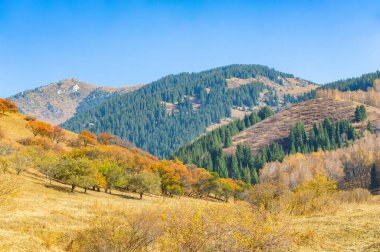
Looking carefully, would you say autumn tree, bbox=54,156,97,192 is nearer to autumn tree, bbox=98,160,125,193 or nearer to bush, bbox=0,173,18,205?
autumn tree, bbox=98,160,125,193

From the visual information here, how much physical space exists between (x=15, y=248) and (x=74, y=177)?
45820mm

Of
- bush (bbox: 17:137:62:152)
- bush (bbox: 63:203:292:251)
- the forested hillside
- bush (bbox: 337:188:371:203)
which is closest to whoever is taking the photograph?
bush (bbox: 63:203:292:251)

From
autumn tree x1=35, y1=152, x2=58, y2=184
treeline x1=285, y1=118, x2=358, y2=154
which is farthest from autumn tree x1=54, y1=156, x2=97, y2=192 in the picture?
treeline x1=285, y1=118, x2=358, y2=154

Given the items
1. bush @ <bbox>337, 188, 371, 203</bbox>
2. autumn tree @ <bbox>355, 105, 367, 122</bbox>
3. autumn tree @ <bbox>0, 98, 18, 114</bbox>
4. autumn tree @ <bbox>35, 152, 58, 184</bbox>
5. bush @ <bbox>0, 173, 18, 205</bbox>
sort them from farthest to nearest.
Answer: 1. autumn tree @ <bbox>355, 105, 367, 122</bbox>
2. autumn tree @ <bbox>0, 98, 18, 114</bbox>
3. autumn tree @ <bbox>35, 152, 58, 184</bbox>
4. bush @ <bbox>337, 188, 371, 203</bbox>
5. bush @ <bbox>0, 173, 18, 205</bbox>

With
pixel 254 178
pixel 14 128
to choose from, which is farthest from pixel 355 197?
pixel 254 178

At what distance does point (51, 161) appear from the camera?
66.8 metres

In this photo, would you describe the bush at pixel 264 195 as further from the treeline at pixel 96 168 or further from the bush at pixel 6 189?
the treeline at pixel 96 168

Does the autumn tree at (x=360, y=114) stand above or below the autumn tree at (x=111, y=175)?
above

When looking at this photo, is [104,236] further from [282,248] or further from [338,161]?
[338,161]

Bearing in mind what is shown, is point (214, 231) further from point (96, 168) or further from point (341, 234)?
point (96, 168)

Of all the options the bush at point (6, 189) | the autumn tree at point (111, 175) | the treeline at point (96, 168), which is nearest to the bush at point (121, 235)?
the bush at point (6, 189)

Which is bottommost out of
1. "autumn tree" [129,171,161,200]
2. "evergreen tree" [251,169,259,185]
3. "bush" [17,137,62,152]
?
"evergreen tree" [251,169,259,185]

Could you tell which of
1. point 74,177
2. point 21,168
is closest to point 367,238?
point 74,177

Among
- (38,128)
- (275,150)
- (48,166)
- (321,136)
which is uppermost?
(321,136)
